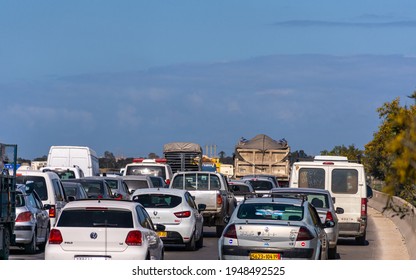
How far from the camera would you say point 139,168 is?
43719 millimetres

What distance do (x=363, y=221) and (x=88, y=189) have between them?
876 centimetres

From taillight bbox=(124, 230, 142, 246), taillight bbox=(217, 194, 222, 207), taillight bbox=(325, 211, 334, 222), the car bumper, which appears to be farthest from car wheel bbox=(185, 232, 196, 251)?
Answer: taillight bbox=(124, 230, 142, 246)

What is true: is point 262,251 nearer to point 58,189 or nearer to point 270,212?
point 270,212

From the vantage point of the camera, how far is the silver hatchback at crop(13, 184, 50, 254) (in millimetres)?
22688

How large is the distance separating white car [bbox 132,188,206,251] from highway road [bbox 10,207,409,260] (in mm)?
350

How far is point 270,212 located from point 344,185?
37.1ft

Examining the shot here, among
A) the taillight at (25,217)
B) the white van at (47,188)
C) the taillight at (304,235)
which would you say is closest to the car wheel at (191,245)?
the white van at (47,188)

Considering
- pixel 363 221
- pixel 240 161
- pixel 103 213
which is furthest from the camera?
pixel 240 161

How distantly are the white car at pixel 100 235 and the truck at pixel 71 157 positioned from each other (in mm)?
28196

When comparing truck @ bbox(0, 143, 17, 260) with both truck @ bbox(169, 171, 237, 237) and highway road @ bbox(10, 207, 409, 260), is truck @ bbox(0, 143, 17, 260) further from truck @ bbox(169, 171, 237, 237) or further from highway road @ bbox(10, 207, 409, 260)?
truck @ bbox(169, 171, 237, 237)

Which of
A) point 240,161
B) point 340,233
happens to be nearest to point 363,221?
point 340,233

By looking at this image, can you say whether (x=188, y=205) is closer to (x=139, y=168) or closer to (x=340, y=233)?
(x=340, y=233)

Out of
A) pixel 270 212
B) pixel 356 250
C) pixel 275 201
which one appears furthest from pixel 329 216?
pixel 270 212

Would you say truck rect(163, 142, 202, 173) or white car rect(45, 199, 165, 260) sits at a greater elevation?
truck rect(163, 142, 202, 173)
